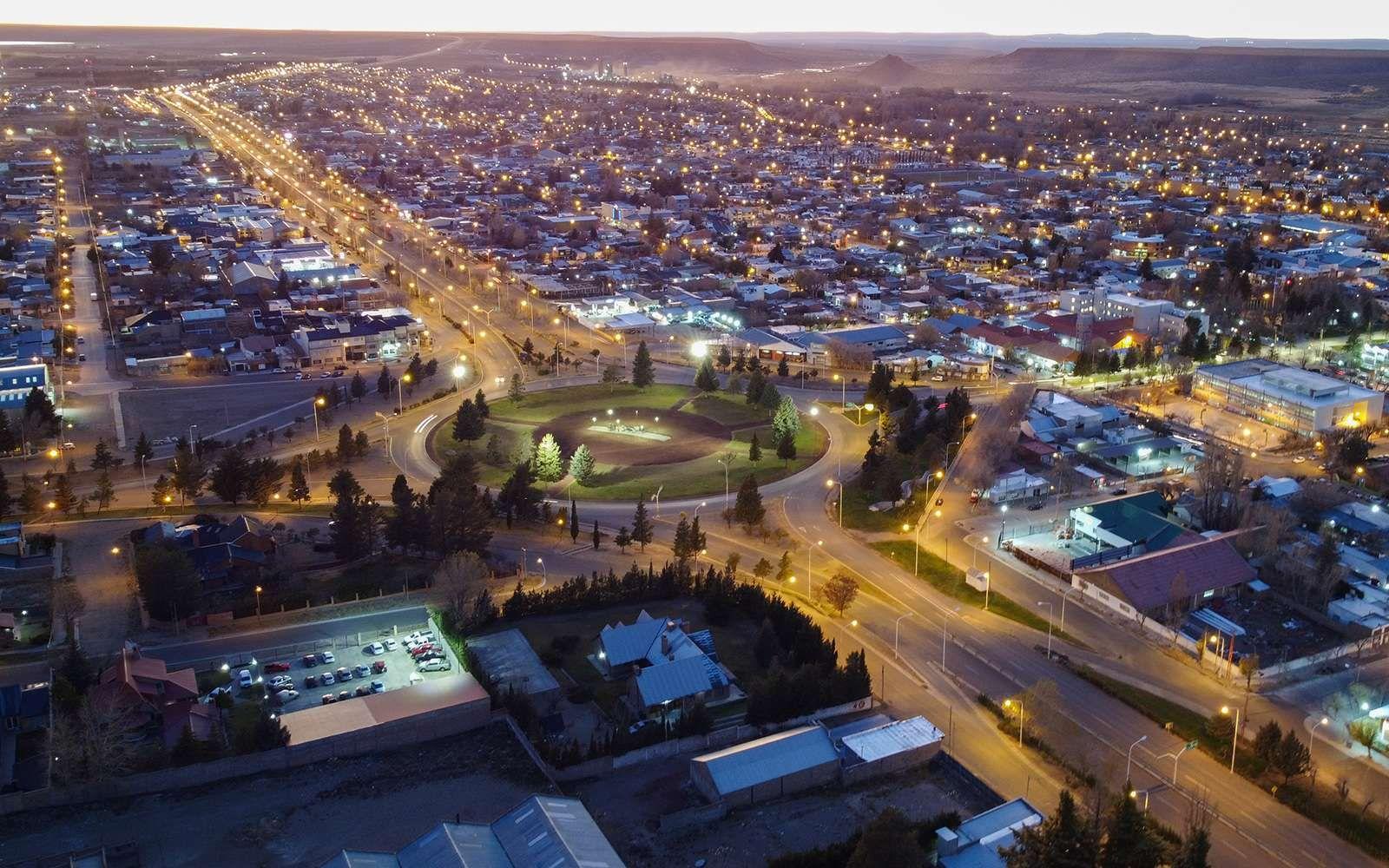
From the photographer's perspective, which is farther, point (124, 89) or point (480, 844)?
point (124, 89)

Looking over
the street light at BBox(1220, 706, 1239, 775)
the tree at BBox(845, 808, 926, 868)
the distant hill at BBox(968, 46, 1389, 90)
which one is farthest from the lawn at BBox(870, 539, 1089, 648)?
the distant hill at BBox(968, 46, 1389, 90)

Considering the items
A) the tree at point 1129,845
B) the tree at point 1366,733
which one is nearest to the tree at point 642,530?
the tree at point 1129,845

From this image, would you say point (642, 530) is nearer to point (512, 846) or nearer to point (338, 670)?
point (338, 670)

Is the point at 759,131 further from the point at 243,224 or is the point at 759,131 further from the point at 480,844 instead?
the point at 480,844

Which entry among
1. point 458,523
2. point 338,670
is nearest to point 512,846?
point 338,670

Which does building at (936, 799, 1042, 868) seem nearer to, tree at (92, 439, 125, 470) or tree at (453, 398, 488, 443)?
tree at (453, 398, 488, 443)

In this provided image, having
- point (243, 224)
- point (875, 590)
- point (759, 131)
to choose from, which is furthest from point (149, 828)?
point (759, 131)

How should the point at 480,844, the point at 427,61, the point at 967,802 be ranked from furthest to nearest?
the point at 427,61
the point at 967,802
the point at 480,844
